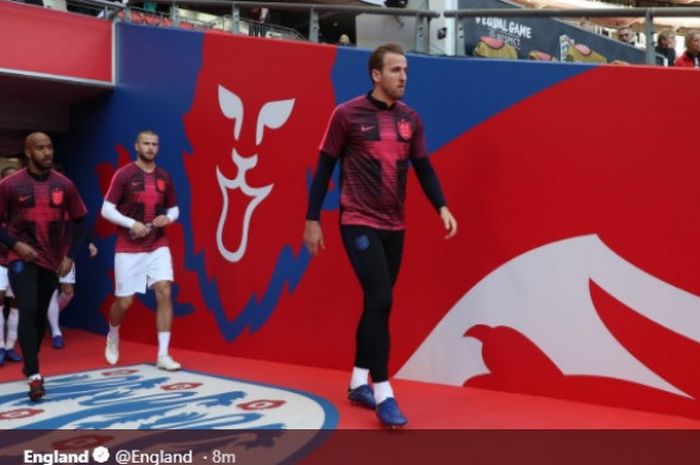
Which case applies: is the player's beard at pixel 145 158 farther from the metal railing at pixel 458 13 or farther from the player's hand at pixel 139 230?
the metal railing at pixel 458 13

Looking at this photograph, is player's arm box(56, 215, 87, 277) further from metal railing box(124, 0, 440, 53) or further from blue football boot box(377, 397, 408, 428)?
blue football boot box(377, 397, 408, 428)

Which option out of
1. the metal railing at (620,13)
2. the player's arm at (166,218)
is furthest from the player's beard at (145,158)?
the metal railing at (620,13)

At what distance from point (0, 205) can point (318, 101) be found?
7.77ft

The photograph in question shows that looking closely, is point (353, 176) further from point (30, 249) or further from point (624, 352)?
point (30, 249)

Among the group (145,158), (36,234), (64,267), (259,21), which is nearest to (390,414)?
(64,267)

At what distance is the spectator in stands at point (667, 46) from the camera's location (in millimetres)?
5691

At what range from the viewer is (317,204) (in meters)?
4.08

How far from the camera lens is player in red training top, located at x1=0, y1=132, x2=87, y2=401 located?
4863mm

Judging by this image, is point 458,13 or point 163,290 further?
point 163,290

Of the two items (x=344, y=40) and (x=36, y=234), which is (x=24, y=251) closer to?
(x=36, y=234)

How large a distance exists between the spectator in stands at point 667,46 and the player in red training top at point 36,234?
4.56 meters

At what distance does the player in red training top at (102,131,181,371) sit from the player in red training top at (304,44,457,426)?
2.21 meters

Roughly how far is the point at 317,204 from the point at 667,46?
3.46 m

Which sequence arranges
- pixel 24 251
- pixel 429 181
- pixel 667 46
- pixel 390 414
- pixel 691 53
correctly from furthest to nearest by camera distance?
pixel 667 46 → pixel 691 53 → pixel 24 251 → pixel 429 181 → pixel 390 414
